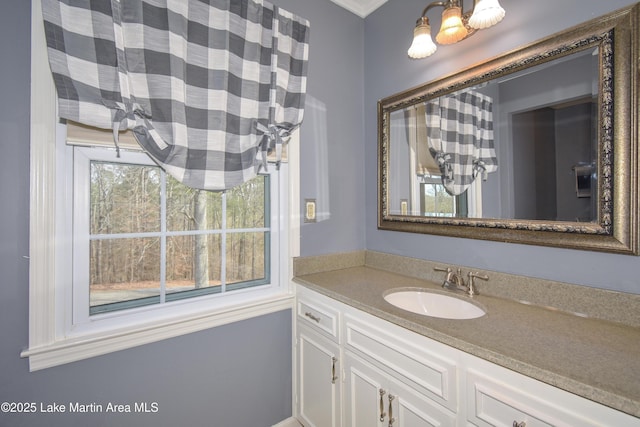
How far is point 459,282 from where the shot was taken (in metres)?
1.34

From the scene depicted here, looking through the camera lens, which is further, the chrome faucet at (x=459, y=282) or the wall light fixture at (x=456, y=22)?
the chrome faucet at (x=459, y=282)

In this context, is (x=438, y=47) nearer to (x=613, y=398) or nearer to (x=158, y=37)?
(x=158, y=37)

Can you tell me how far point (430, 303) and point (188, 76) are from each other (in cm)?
157

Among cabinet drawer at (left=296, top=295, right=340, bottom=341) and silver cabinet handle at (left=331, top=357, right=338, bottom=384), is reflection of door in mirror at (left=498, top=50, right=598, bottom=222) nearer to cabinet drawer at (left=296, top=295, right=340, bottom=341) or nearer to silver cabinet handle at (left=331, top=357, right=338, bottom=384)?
cabinet drawer at (left=296, top=295, right=340, bottom=341)

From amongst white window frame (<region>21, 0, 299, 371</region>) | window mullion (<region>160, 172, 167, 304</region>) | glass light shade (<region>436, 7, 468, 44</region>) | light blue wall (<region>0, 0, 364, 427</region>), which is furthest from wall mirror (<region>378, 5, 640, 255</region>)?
white window frame (<region>21, 0, 299, 371</region>)

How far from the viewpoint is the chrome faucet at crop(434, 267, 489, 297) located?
1.30 metres

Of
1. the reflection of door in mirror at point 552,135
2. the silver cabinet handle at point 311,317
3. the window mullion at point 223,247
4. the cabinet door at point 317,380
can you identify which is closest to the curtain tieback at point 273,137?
the window mullion at point 223,247

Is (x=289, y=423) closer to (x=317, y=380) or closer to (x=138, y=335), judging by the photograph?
(x=317, y=380)

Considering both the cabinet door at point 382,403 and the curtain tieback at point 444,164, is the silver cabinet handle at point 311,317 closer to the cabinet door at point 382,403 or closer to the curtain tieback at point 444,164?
the cabinet door at point 382,403

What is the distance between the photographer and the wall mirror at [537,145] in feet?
3.14

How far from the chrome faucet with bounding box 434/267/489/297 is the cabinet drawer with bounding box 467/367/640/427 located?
0.54 m

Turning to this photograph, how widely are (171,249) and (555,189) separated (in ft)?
5.60

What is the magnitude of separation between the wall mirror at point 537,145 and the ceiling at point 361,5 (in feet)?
2.40

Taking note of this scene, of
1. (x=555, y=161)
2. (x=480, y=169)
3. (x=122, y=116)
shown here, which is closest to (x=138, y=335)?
(x=122, y=116)
